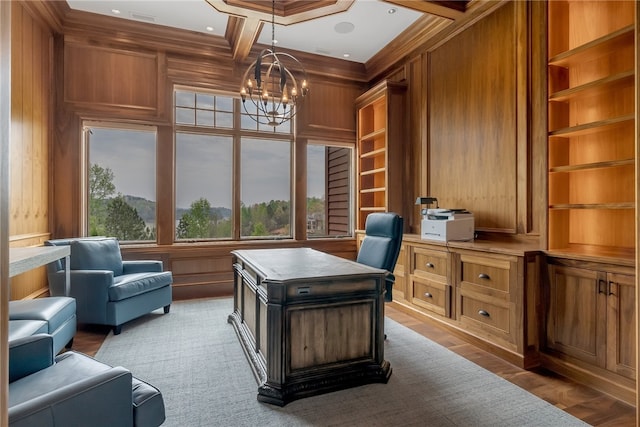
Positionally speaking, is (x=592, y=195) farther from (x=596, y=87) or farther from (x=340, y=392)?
(x=340, y=392)

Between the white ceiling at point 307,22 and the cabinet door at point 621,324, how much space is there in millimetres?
3423

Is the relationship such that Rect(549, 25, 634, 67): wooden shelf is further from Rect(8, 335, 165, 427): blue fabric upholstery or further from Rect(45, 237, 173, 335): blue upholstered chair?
Rect(45, 237, 173, 335): blue upholstered chair

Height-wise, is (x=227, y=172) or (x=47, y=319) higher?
(x=227, y=172)

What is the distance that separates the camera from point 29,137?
3604 mm

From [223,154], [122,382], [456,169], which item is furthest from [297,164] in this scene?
[122,382]

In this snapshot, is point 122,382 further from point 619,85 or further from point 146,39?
point 146,39

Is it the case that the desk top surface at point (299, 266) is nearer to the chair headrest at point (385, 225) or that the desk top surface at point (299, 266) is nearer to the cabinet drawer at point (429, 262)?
the chair headrest at point (385, 225)

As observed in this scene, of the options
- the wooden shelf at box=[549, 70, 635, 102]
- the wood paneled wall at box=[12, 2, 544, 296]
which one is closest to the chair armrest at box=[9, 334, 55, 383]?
the wood paneled wall at box=[12, 2, 544, 296]

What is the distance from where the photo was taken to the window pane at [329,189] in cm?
561

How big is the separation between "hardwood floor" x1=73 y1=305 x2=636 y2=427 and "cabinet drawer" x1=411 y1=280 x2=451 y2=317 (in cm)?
22

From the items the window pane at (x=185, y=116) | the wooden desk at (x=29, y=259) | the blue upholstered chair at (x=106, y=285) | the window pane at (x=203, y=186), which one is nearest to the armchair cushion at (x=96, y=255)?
the blue upholstered chair at (x=106, y=285)

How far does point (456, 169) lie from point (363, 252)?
1.62 m

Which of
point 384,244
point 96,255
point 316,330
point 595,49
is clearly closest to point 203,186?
point 96,255

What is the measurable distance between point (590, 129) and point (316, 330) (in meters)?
2.53
